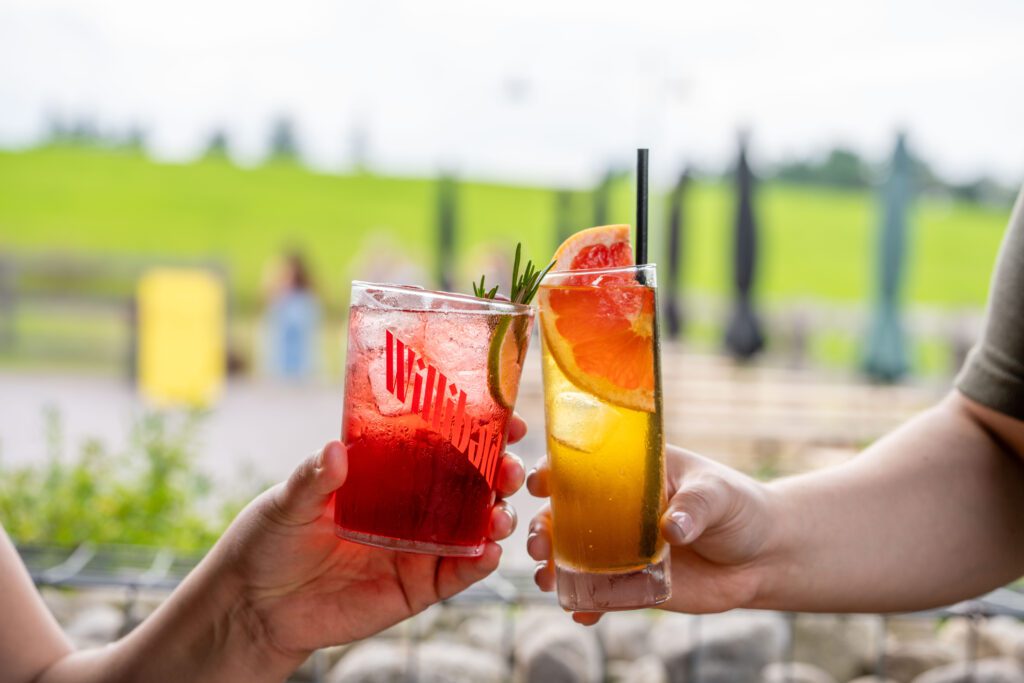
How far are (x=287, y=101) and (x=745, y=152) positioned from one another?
6.48 metres

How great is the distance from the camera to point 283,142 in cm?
3008

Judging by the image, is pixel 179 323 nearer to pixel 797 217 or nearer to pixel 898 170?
pixel 898 170

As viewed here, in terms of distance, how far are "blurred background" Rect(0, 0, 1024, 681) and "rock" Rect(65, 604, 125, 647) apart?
0.01 meters

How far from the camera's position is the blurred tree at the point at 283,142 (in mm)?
27750

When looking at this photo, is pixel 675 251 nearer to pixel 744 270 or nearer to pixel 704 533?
pixel 744 270

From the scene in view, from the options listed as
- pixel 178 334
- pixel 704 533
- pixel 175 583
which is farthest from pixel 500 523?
pixel 178 334

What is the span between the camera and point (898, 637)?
353cm

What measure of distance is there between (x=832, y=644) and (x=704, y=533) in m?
2.39

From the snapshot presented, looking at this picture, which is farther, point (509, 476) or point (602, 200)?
point (602, 200)

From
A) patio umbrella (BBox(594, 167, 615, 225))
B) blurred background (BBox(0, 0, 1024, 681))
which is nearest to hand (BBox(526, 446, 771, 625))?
blurred background (BBox(0, 0, 1024, 681))

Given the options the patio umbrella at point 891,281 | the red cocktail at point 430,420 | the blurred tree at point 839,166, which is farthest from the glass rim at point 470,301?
the blurred tree at point 839,166

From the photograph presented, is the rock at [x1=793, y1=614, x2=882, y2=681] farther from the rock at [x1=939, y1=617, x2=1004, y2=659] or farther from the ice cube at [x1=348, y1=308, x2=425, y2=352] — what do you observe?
the ice cube at [x1=348, y1=308, x2=425, y2=352]

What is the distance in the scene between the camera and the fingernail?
1.03 m

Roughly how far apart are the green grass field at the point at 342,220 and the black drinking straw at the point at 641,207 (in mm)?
22822
